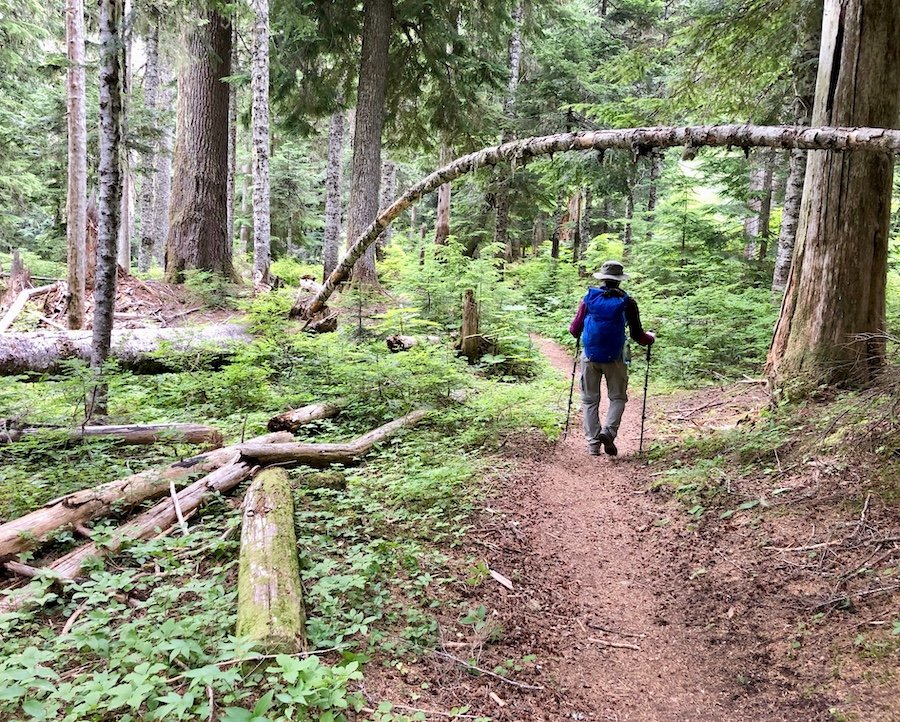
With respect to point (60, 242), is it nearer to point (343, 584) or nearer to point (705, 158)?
point (705, 158)

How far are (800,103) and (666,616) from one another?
34.4ft

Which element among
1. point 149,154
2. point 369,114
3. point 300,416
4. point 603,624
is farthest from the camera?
point 149,154

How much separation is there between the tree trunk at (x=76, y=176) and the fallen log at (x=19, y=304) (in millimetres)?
880

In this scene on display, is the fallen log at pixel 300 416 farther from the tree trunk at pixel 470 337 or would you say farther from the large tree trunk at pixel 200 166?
the large tree trunk at pixel 200 166

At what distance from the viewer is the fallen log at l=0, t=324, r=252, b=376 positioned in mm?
8727

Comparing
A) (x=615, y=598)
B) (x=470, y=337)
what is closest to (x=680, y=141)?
(x=615, y=598)

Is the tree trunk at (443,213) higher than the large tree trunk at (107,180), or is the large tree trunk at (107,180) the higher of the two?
the tree trunk at (443,213)

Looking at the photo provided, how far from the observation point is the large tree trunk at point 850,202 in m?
5.94

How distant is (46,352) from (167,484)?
560 cm

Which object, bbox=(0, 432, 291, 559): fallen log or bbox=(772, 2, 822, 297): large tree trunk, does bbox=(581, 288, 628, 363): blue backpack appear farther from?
bbox=(0, 432, 291, 559): fallen log

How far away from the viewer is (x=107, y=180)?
6117 mm

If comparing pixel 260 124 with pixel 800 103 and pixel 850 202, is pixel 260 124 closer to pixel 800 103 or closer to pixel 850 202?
pixel 800 103

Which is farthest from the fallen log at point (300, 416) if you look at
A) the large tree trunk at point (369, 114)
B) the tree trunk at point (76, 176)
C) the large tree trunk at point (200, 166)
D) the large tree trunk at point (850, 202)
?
the large tree trunk at point (200, 166)

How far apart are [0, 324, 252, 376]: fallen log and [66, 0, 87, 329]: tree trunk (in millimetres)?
2296
